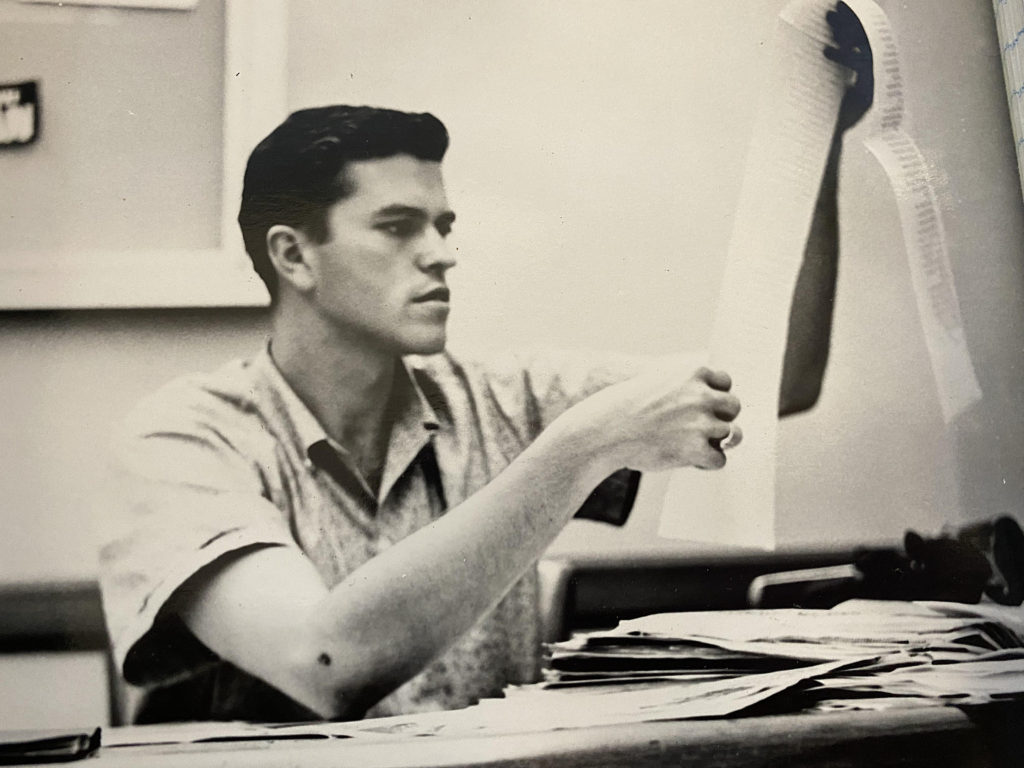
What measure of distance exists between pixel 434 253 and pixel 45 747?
825mm

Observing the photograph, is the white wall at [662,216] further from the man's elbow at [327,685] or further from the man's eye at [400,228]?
the man's elbow at [327,685]

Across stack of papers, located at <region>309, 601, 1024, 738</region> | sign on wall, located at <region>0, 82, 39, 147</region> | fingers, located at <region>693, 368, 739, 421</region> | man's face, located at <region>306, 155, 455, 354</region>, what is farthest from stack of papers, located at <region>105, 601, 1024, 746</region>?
sign on wall, located at <region>0, 82, 39, 147</region>

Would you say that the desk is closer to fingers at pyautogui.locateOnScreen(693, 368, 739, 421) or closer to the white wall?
the white wall

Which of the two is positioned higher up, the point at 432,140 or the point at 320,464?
the point at 432,140

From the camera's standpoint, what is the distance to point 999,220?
1514 mm

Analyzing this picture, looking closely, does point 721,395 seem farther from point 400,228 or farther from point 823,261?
point 400,228

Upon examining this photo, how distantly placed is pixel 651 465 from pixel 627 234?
14.3 inches

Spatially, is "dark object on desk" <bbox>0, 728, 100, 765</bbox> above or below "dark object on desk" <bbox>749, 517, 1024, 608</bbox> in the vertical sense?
below

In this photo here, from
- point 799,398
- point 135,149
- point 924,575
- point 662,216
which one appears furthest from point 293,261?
point 924,575

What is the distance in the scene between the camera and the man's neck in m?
1.27

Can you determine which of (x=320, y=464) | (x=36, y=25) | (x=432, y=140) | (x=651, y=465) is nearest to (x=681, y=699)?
(x=651, y=465)

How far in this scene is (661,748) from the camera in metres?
1.16

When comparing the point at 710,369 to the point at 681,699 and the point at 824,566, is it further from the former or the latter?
the point at 681,699

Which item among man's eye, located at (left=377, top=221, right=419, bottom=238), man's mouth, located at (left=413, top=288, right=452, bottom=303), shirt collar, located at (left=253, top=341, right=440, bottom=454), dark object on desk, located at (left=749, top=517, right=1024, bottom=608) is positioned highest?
A: man's eye, located at (left=377, top=221, right=419, bottom=238)
